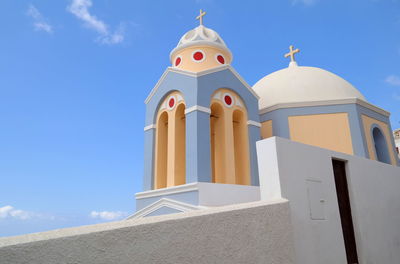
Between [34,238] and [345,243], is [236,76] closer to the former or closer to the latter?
[345,243]

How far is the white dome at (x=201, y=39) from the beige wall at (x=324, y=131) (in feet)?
11.7

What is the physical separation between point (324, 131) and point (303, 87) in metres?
1.89

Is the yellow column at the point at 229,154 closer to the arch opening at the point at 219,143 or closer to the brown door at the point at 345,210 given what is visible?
the arch opening at the point at 219,143

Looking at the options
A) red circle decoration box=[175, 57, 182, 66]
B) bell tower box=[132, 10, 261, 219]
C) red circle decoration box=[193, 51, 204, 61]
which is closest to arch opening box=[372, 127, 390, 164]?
bell tower box=[132, 10, 261, 219]

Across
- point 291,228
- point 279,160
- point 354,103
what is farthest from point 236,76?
point 291,228

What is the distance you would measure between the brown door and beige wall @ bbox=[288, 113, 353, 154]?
186 inches

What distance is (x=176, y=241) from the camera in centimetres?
243

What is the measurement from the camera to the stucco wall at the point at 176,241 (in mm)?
1896

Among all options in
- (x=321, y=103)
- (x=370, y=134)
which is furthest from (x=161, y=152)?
(x=370, y=134)

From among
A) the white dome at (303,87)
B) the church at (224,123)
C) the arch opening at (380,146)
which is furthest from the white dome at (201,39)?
the arch opening at (380,146)

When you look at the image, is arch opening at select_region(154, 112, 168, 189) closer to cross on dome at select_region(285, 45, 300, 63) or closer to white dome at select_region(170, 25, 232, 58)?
white dome at select_region(170, 25, 232, 58)

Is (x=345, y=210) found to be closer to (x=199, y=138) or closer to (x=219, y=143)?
(x=199, y=138)

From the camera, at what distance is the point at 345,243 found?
4566mm

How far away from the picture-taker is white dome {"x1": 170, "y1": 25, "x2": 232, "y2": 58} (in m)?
10.0
